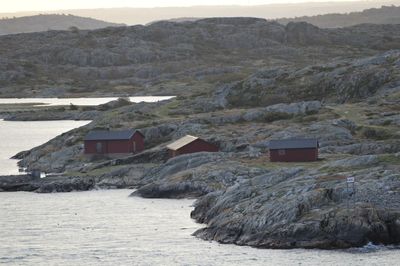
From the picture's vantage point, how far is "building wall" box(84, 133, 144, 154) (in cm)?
13438

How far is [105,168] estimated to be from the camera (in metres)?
122

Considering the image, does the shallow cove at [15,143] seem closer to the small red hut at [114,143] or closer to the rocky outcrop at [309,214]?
the small red hut at [114,143]

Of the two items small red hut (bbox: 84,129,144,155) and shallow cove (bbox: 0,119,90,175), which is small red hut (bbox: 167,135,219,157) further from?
shallow cove (bbox: 0,119,90,175)

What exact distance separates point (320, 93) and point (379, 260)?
334 ft

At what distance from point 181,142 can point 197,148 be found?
→ 234 cm

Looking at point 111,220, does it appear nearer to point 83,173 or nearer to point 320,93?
point 83,173

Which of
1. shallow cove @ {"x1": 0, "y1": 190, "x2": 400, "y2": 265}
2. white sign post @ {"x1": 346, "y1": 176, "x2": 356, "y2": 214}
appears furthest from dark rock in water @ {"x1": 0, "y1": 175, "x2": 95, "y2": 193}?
white sign post @ {"x1": 346, "y1": 176, "x2": 356, "y2": 214}

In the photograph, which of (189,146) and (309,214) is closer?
(309,214)

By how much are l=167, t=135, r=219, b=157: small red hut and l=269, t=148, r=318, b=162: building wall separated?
15.6 metres

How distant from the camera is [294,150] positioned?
109 m

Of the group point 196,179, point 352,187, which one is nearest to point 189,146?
point 196,179

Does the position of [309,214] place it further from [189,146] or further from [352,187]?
[189,146]

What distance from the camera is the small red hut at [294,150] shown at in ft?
352

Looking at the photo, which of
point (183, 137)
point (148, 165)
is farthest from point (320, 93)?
point (148, 165)
